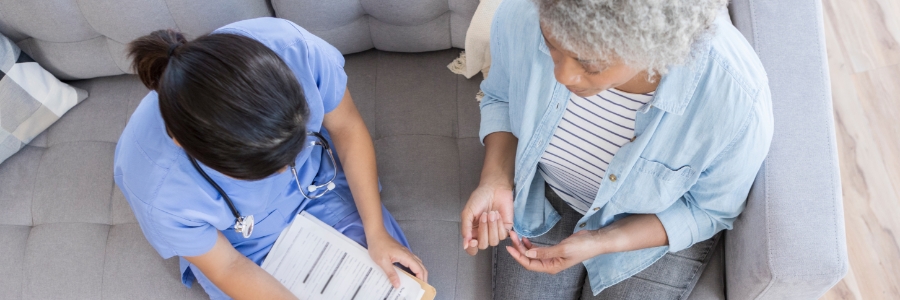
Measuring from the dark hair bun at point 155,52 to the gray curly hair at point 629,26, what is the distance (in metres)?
0.60

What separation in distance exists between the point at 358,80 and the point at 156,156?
746 mm

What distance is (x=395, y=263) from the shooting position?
54.9 inches

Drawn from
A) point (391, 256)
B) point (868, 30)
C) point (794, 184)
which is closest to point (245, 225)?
point (391, 256)

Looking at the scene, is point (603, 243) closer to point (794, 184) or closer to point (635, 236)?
point (635, 236)

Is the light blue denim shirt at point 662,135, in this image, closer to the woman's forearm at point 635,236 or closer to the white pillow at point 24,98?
the woman's forearm at point 635,236

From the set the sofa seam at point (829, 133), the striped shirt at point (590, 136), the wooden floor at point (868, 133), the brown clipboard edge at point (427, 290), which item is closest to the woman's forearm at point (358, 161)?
the brown clipboard edge at point (427, 290)

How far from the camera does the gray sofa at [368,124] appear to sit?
48.4 inches

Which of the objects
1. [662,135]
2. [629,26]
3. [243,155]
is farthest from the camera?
Answer: [662,135]

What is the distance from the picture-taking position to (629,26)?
0.75 metres

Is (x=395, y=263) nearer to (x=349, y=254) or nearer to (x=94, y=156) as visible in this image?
(x=349, y=254)

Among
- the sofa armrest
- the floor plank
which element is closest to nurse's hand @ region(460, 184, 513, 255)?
the sofa armrest

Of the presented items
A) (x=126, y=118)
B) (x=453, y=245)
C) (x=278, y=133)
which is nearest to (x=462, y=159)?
(x=453, y=245)

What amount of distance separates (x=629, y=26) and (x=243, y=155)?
0.59 m

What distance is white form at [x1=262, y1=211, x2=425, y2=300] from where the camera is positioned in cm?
134
